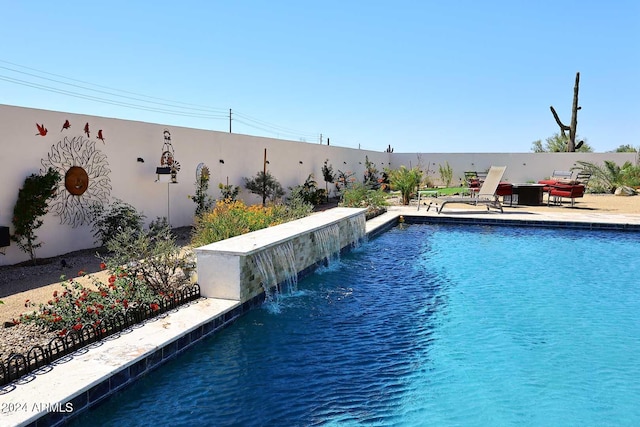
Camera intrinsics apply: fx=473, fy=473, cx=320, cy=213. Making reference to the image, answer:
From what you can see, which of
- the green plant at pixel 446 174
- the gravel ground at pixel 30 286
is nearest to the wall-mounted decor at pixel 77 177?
the gravel ground at pixel 30 286

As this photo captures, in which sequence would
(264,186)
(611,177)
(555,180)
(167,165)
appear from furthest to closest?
(611,177) < (555,180) < (264,186) < (167,165)

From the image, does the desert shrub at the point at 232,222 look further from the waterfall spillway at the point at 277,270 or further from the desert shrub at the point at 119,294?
the waterfall spillway at the point at 277,270

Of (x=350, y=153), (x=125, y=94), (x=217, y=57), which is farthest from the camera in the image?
(x=350, y=153)

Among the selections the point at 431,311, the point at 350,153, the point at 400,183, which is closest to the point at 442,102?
the point at 350,153

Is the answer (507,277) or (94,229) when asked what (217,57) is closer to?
(94,229)

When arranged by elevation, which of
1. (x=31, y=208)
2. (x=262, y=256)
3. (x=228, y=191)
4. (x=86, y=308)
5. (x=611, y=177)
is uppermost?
(x=611, y=177)

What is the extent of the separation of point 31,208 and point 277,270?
392 cm

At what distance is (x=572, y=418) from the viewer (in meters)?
3.36

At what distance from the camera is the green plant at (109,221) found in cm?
830

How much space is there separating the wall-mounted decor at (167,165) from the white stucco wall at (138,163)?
13cm

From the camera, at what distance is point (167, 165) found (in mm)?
10500

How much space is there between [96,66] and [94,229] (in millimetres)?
9536

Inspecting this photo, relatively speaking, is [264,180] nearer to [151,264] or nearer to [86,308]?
[151,264]

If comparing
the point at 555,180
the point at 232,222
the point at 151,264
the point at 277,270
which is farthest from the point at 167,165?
the point at 555,180
